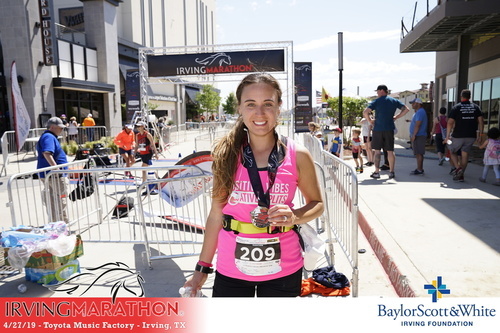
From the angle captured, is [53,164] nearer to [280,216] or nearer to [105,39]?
[280,216]

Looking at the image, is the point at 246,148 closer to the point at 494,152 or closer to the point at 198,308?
the point at 198,308

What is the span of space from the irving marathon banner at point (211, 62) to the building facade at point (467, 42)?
220 inches

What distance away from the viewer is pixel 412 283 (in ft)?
11.6

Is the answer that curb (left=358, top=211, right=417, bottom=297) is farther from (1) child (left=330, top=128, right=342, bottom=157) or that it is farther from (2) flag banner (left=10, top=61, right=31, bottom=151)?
(2) flag banner (left=10, top=61, right=31, bottom=151)

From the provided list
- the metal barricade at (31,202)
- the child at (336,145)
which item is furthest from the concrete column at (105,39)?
the child at (336,145)

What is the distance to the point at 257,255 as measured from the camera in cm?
203

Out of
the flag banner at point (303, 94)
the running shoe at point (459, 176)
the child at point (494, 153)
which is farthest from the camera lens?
the flag banner at point (303, 94)

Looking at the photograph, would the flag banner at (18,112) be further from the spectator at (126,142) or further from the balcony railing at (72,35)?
the balcony railing at (72,35)

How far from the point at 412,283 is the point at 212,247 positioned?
2.22 meters

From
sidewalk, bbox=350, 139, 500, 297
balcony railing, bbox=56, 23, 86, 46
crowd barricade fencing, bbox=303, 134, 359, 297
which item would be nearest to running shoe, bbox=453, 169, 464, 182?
sidewalk, bbox=350, 139, 500, 297

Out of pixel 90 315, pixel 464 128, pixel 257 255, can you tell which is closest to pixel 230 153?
pixel 257 255

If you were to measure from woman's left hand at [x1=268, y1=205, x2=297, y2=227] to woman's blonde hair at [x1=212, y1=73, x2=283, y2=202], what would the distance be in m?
0.33

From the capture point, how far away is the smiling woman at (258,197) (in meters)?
2.03

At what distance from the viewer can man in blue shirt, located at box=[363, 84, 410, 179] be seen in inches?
349
